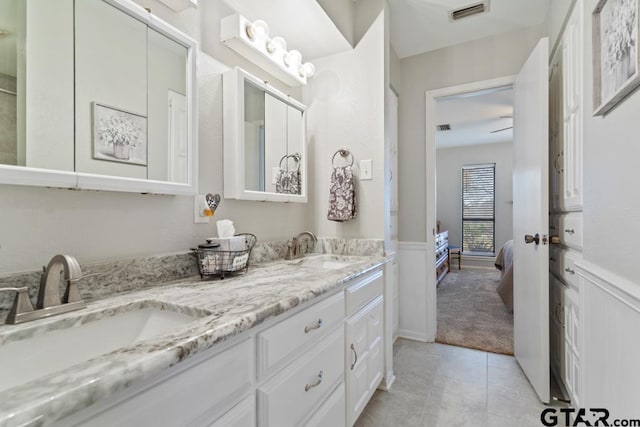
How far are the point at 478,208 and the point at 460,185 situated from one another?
58cm

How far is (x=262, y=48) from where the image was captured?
1.56 m

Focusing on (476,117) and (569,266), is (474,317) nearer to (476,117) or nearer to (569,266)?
(569,266)

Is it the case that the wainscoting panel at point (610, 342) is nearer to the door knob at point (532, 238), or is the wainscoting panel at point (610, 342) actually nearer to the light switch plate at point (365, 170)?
the door knob at point (532, 238)

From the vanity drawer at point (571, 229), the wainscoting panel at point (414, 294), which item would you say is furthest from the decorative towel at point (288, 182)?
the vanity drawer at point (571, 229)

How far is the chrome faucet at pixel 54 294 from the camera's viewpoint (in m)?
0.72

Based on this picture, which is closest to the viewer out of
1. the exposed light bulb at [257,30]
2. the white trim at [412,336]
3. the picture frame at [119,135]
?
the picture frame at [119,135]

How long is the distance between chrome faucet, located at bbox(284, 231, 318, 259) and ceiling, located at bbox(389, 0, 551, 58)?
1.68m

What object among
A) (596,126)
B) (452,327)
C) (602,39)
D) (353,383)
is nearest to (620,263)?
(596,126)

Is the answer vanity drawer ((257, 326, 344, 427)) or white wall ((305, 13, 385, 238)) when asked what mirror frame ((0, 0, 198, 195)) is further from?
white wall ((305, 13, 385, 238))

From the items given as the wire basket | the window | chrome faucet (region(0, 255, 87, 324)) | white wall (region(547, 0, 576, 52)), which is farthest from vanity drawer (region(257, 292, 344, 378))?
the window

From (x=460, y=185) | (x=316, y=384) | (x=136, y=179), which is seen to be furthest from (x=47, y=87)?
(x=460, y=185)

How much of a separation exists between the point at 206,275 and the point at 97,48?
0.83m

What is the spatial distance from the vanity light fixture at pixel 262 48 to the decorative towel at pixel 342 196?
63 cm

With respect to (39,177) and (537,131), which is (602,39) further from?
(39,177)
